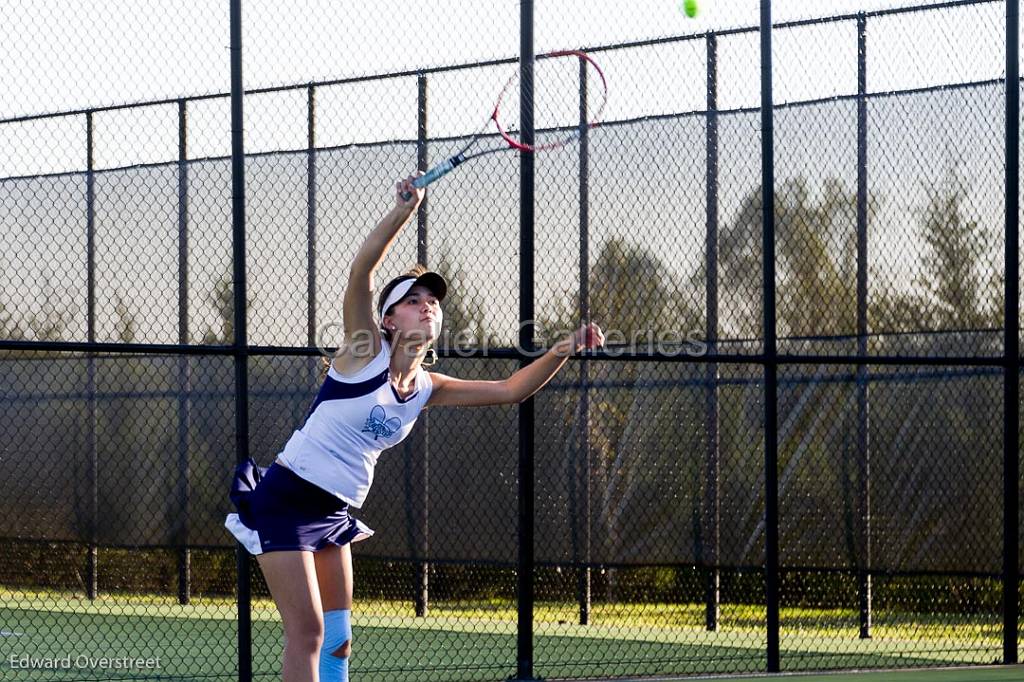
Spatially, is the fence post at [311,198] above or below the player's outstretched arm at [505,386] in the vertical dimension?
above

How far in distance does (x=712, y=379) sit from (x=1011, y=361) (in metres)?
2.13

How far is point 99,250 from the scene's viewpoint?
10.0 metres

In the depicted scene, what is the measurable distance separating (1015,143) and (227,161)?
4.97 meters

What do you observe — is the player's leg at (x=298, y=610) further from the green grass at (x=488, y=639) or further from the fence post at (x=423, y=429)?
the fence post at (x=423, y=429)

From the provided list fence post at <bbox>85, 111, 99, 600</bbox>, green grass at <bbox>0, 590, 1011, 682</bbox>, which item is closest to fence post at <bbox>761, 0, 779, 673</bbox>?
green grass at <bbox>0, 590, 1011, 682</bbox>

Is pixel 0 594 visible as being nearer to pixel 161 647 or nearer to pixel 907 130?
pixel 161 647

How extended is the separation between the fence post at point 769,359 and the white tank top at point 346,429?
295cm

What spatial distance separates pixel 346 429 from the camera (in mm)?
4555

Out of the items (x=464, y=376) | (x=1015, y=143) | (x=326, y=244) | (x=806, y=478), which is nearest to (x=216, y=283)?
(x=326, y=244)

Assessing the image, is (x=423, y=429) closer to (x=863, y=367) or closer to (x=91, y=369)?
(x=91, y=369)

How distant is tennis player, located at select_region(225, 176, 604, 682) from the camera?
4414 mm

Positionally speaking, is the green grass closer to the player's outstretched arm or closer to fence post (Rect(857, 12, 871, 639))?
fence post (Rect(857, 12, 871, 639))

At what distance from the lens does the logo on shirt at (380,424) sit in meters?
4.57

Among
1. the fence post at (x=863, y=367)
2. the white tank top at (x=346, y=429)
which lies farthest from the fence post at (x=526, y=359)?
the fence post at (x=863, y=367)
